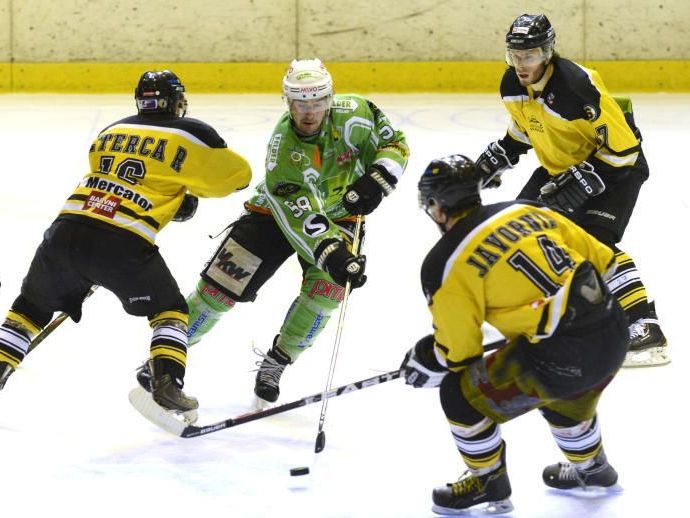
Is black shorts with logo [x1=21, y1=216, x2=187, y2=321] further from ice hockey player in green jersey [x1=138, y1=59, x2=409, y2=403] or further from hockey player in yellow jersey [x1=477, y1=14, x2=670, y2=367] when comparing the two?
hockey player in yellow jersey [x1=477, y1=14, x2=670, y2=367]

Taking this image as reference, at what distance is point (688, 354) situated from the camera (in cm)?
423

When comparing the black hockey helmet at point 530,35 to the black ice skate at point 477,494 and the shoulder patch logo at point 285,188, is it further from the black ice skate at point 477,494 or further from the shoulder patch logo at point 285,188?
the black ice skate at point 477,494

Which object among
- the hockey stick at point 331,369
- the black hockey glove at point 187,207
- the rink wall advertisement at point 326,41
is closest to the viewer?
the hockey stick at point 331,369

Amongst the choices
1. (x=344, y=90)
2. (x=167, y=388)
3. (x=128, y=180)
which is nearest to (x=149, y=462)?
(x=167, y=388)

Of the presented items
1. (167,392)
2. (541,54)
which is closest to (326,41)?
(541,54)

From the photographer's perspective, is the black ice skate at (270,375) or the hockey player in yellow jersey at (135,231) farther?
the black ice skate at (270,375)

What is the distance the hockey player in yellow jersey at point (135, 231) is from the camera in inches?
137

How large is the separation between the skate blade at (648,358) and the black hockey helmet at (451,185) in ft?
4.75

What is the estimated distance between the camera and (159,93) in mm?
3578

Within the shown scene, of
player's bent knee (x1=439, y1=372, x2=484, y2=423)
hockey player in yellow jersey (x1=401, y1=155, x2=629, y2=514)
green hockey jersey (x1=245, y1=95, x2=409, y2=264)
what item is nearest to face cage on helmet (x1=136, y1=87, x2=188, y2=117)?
green hockey jersey (x1=245, y1=95, x2=409, y2=264)

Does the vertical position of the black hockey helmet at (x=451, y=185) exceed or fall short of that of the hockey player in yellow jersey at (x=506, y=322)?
it exceeds it

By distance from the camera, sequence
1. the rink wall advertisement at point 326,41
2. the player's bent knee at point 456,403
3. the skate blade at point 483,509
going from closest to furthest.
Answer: the player's bent knee at point 456,403 < the skate blade at point 483,509 < the rink wall advertisement at point 326,41

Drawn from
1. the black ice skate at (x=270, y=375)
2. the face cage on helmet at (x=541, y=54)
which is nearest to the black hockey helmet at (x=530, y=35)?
the face cage on helmet at (x=541, y=54)

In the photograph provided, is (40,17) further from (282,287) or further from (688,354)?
(688,354)
